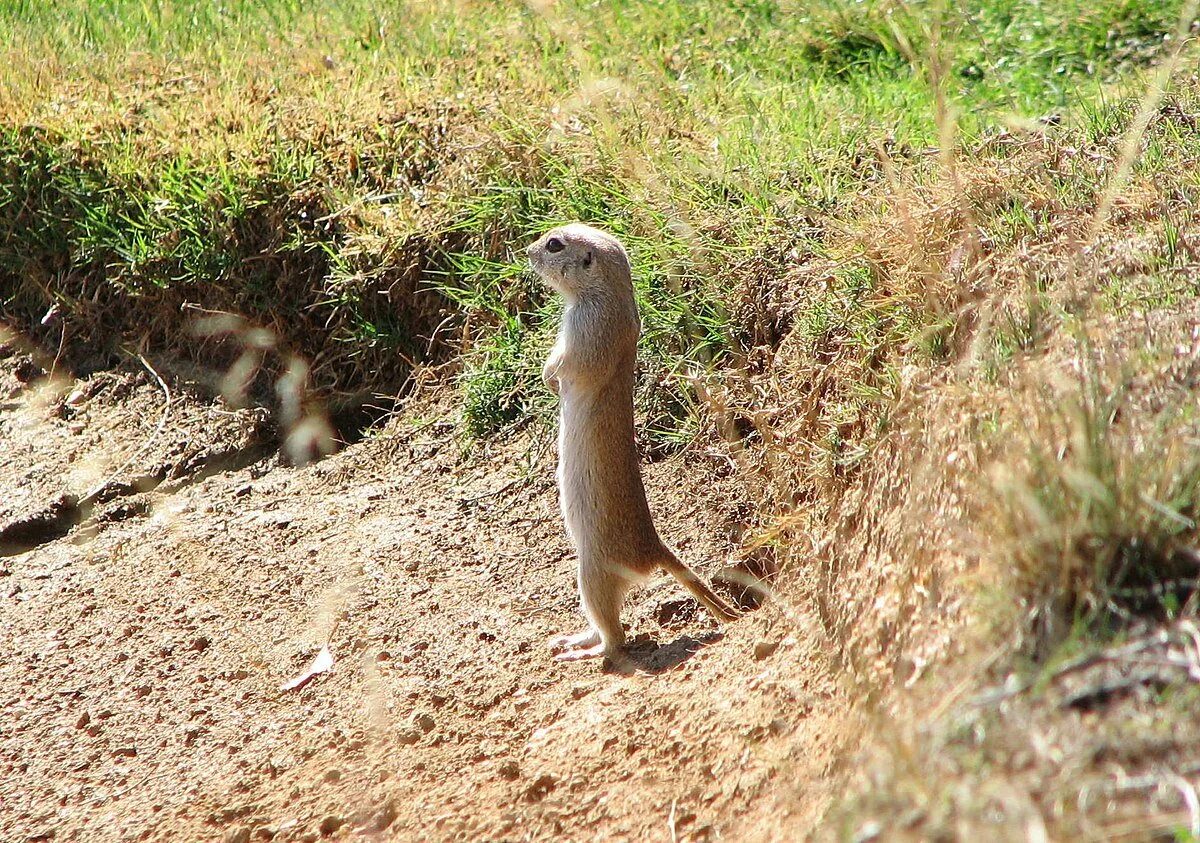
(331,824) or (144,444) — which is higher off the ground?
(144,444)

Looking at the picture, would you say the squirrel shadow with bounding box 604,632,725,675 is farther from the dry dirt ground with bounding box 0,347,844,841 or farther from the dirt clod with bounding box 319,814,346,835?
the dirt clod with bounding box 319,814,346,835

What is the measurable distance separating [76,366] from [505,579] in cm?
232

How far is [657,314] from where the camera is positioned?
4219 millimetres

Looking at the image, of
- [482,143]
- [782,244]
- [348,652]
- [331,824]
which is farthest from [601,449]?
[482,143]

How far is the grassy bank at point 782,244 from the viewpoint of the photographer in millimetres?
2094

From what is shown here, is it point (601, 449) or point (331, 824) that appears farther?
point (601, 449)

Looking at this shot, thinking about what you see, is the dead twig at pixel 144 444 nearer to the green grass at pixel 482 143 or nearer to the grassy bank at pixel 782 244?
the grassy bank at pixel 782 244

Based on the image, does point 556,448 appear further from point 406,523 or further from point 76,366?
point 76,366

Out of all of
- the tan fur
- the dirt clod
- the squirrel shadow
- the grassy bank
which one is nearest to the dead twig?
the grassy bank

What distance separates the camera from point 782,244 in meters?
4.09

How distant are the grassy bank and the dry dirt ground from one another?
8.6 inches

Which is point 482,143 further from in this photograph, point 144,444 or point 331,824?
point 331,824

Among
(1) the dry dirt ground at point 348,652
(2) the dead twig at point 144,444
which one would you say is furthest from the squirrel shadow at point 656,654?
(2) the dead twig at point 144,444

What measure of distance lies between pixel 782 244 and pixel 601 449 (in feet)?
3.28
